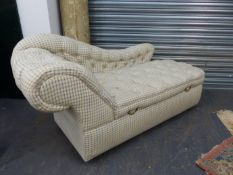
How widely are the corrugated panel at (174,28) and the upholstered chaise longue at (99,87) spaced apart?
0.31 m

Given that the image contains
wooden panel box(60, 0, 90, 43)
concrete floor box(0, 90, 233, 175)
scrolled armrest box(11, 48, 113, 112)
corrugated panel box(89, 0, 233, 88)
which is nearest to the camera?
scrolled armrest box(11, 48, 113, 112)

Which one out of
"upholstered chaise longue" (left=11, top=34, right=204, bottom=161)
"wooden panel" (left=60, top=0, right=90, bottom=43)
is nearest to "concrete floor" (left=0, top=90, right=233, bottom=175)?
"upholstered chaise longue" (left=11, top=34, right=204, bottom=161)

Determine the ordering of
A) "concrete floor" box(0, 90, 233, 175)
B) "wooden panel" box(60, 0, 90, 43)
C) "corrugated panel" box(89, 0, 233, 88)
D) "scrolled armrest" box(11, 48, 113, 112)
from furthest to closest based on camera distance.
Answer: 1. "corrugated panel" box(89, 0, 233, 88)
2. "wooden panel" box(60, 0, 90, 43)
3. "concrete floor" box(0, 90, 233, 175)
4. "scrolled armrest" box(11, 48, 113, 112)

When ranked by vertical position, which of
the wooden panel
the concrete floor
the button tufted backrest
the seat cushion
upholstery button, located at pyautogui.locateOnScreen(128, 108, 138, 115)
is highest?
the wooden panel

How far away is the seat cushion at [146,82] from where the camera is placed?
154 cm

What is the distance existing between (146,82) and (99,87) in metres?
0.58

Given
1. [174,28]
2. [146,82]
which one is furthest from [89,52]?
[174,28]

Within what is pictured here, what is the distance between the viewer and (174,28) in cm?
241

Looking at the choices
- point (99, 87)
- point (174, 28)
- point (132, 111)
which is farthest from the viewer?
point (174, 28)

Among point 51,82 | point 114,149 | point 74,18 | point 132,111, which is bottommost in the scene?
point 114,149

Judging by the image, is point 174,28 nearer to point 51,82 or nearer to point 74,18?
point 74,18

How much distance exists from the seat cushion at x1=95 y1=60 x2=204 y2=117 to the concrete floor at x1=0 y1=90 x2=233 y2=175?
339 mm

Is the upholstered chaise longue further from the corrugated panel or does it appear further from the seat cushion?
the corrugated panel

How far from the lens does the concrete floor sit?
1471 millimetres
